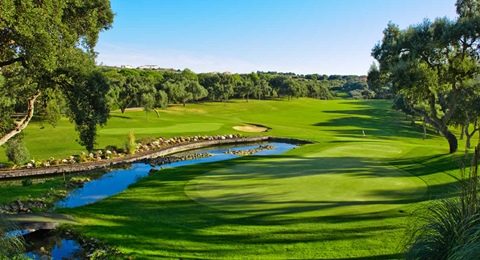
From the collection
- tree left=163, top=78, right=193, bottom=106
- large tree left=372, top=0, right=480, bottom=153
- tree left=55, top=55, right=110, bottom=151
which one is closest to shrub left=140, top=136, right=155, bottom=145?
tree left=55, top=55, right=110, bottom=151

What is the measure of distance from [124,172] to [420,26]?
21909 millimetres

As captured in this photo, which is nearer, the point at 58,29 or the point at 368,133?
the point at 58,29

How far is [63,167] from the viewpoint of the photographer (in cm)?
2422

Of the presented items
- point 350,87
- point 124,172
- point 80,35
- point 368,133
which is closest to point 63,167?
point 124,172

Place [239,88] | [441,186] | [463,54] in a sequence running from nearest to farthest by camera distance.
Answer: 1. [441,186]
2. [463,54]
3. [239,88]

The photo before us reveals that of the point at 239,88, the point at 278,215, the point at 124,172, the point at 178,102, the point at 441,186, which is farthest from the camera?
the point at 239,88

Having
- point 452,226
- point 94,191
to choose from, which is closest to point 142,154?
point 94,191

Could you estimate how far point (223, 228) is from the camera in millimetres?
11078

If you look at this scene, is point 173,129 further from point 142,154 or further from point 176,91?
point 176,91

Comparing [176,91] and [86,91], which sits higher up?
[176,91]

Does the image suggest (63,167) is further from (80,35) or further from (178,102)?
(178,102)

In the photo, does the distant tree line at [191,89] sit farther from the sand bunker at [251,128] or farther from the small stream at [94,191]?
the small stream at [94,191]

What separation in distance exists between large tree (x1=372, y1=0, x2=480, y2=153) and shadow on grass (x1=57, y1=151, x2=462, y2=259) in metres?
8.73

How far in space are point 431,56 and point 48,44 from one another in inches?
849
